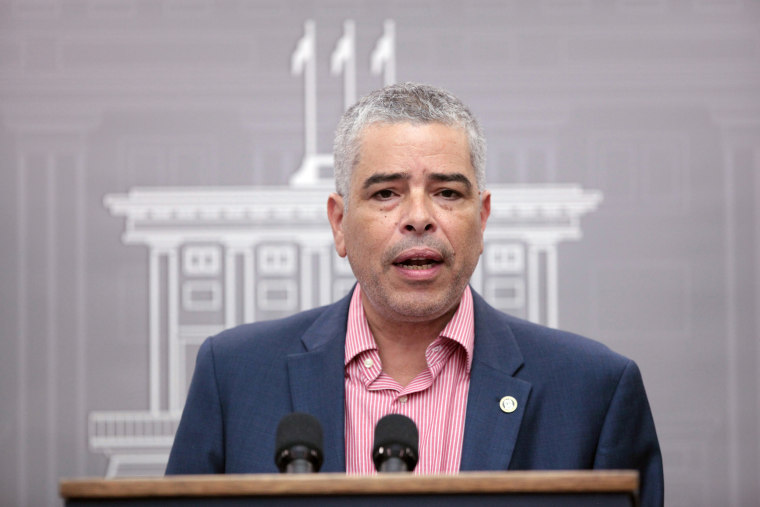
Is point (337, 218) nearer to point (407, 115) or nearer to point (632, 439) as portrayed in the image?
point (407, 115)

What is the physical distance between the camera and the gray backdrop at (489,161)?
3809 mm

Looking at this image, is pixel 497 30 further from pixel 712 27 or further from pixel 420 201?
pixel 420 201

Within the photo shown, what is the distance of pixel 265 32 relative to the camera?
3.86 metres

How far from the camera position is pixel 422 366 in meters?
2.13

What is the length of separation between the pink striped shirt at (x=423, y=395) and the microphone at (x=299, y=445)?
54cm

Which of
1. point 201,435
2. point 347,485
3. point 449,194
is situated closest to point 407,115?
point 449,194

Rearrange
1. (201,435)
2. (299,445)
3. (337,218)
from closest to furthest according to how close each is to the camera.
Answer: (299,445) → (201,435) → (337,218)

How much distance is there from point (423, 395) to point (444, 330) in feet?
0.49

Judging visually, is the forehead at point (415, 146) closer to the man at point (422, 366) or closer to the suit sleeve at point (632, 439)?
the man at point (422, 366)

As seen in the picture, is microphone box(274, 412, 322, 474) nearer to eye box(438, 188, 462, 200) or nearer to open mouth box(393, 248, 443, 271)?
open mouth box(393, 248, 443, 271)

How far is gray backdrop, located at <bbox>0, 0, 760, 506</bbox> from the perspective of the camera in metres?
3.81

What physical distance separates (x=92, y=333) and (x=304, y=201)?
965 millimetres

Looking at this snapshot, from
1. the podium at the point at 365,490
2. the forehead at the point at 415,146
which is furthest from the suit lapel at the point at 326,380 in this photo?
the podium at the point at 365,490

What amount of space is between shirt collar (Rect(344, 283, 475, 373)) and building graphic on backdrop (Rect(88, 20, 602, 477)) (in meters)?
1.58
